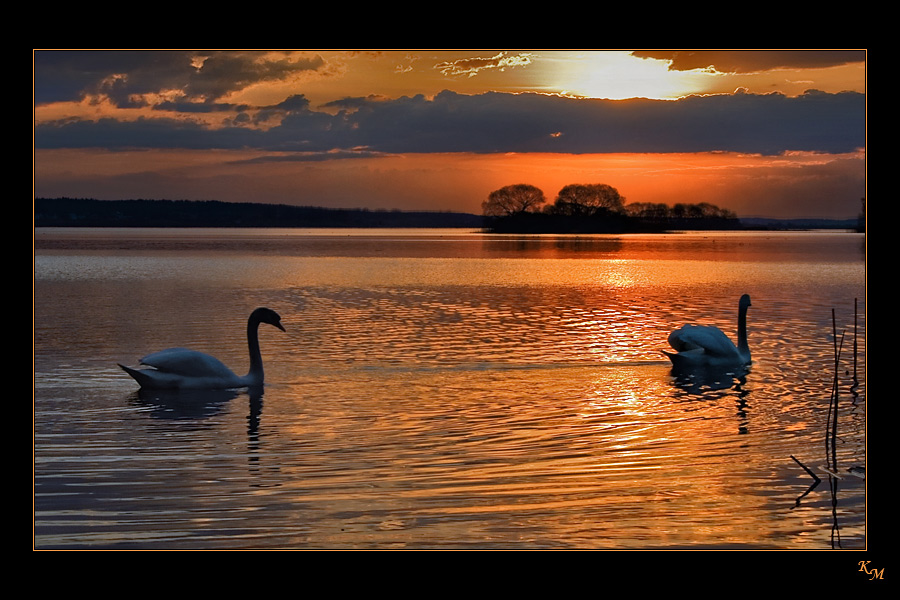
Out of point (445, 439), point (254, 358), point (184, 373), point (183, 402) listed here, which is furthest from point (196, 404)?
point (445, 439)

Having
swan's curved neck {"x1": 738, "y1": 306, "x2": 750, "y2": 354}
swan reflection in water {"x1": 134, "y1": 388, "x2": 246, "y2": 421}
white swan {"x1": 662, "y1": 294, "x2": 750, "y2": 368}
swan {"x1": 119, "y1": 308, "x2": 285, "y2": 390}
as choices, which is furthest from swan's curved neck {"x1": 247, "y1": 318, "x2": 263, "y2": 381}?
swan's curved neck {"x1": 738, "y1": 306, "x2": 750, "y2": 354}

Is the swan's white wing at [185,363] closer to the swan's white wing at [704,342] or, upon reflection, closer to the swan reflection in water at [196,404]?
the swan reflection in water at [196,404]

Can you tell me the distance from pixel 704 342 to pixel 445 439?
19.6ft

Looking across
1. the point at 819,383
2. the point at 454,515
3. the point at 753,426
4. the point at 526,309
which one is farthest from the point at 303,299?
the point at 454,515

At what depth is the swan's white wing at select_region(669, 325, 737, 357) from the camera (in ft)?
47.8

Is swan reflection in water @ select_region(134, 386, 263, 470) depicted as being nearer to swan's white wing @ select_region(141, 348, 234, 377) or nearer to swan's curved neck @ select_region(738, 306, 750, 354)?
swan's white wing @ select_region(141, 348, 234, 377)

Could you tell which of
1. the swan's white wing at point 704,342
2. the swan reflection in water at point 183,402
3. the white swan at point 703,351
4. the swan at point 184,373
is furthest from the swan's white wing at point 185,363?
the swan's white wing at point 704,342

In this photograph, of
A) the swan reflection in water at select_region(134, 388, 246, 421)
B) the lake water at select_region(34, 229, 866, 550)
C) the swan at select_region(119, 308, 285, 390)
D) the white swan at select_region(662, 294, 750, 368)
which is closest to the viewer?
the lake water at select_region(34, 229, 866, 550)

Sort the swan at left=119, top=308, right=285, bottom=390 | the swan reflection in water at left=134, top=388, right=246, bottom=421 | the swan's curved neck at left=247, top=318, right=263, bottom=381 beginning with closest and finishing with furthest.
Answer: the swan reflection in water at left=134, top=388, right=246, bottom=421 → the swan at left=119, top=308, right=285, bottom=390 → the swan's curved neck at left=247, top=318, right=263, bottom=381

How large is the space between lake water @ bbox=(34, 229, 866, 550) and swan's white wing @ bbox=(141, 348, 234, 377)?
344 millimetres

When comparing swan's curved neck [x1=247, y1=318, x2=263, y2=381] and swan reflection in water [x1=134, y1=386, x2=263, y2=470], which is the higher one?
swan's curved neck [x1=247, y1=318, x2=263, y2=381]

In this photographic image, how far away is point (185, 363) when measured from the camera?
40.3 feet

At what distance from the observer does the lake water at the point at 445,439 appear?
7.22 m

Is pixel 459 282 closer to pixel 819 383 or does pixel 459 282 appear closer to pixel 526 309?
pixel 526 309
